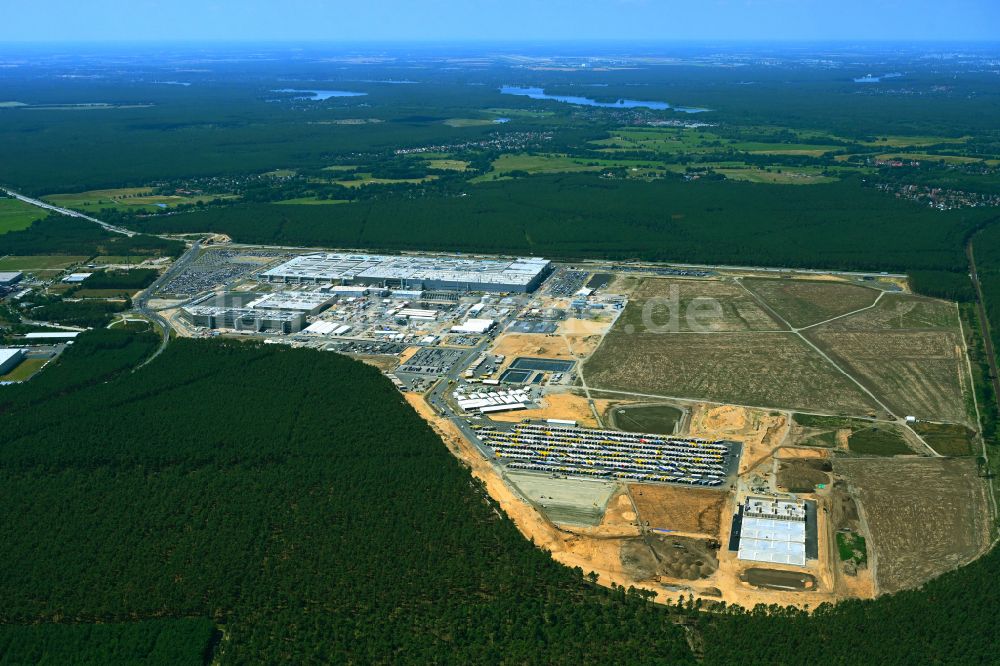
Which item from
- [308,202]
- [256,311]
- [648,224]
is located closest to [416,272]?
[256,311]

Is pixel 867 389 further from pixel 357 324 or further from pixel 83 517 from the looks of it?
pixel 83 517

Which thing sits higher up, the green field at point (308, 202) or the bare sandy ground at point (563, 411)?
the bare sandy ground at point (563, 411)

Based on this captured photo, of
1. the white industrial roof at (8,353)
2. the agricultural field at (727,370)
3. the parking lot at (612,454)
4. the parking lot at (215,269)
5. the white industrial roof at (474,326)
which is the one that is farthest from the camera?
the parking lot at (215,269)

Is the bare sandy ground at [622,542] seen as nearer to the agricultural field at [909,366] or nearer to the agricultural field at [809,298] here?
the agricultural field at [909,366]

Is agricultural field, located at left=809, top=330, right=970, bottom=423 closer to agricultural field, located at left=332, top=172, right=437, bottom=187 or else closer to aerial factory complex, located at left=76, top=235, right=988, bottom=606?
aerial factory complex, located at left=76, top=235, right=988, bottom=606

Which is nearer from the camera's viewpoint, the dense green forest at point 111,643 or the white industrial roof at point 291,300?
the dense green forest at point 111,643

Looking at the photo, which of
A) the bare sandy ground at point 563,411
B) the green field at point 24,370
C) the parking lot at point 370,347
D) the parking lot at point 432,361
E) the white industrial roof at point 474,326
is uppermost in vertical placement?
the bare sandy ground at point 563,411

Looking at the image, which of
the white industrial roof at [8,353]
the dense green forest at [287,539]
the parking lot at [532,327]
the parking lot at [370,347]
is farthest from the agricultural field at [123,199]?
the dense green forest at [287,539]
